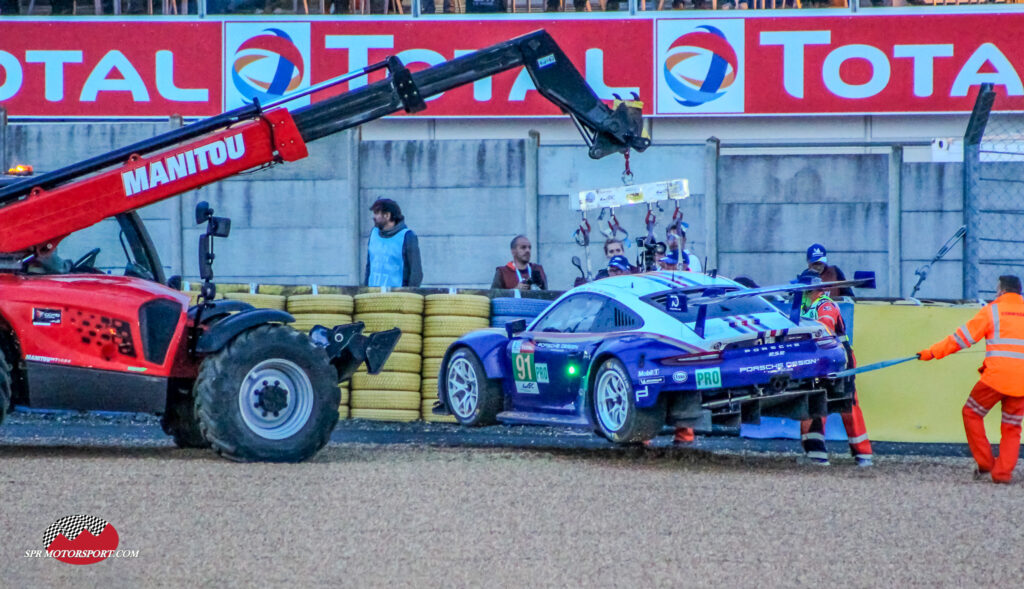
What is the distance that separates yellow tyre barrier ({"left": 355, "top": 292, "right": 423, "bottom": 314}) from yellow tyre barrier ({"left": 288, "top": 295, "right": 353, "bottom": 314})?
0.48 ft

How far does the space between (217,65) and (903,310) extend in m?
12.5

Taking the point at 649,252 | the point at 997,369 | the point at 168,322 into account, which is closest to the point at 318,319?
the point at 649,252

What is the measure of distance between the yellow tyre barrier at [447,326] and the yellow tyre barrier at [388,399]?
2.10 feet

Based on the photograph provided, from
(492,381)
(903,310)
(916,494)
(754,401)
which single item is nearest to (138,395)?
(492,381)

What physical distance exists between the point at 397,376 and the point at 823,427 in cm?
456

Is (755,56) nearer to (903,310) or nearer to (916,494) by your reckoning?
(903,310)

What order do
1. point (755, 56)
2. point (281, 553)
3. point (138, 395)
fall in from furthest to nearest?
point (755, 56), point (138, 395), point (281, 553)

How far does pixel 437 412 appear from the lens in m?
13.9

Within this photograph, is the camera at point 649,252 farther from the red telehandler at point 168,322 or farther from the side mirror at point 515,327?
the red telehandler at point 168,322

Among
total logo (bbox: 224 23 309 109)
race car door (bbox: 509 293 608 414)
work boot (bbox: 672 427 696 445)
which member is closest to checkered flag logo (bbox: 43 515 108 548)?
race car door (bbox: 509 293 608 414)

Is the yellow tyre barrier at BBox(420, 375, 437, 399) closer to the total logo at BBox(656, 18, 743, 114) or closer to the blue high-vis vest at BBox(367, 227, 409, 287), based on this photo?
the blue high-vis vest at BBox(367, 227, 409, 287)

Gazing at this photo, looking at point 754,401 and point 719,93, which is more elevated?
point 719,93

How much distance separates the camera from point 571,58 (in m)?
23.1

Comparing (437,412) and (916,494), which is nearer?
(916,494)
